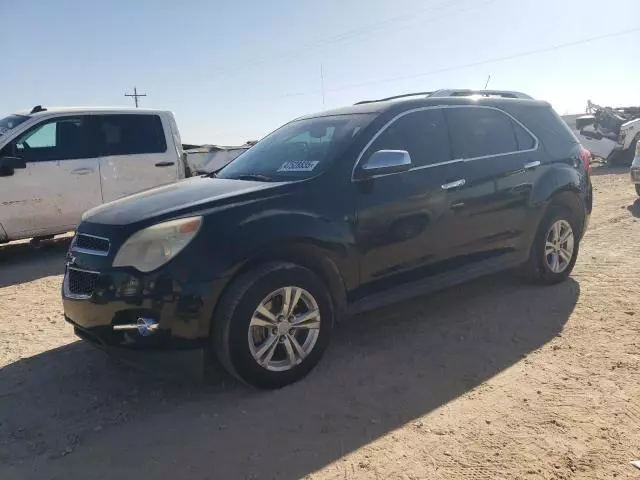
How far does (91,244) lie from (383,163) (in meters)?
2.02

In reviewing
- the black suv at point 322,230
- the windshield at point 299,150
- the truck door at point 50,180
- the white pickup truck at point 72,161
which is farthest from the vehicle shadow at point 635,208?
the truck door at point 50,180

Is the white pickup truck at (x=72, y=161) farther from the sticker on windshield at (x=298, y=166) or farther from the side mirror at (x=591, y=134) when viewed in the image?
the side mirror at (x=591, y=134)

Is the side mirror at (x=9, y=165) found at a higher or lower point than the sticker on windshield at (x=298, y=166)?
higher

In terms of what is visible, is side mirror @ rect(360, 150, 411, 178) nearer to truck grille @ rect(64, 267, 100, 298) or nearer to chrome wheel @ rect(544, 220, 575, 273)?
truck grille @ rect(64, 267, 100, 298)

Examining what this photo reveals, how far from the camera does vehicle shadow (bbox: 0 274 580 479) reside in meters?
2.81

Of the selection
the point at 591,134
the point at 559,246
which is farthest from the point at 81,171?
the point at 591,134

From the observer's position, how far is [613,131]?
17750mm

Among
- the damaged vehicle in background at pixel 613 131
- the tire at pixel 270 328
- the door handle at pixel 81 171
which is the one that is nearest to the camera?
the tire at pixel 270 328

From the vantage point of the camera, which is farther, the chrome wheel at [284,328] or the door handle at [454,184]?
the door handle at [454,184]

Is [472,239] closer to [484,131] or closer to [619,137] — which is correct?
[484,131]

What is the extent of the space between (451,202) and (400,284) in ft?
2.60

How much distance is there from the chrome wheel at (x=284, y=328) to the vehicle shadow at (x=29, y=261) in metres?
4.32

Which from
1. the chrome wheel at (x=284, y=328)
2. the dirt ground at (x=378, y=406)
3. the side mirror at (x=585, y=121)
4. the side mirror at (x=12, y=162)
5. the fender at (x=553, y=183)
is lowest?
the dirt ground at (x=378, y=406)

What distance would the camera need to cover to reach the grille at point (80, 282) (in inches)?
132
